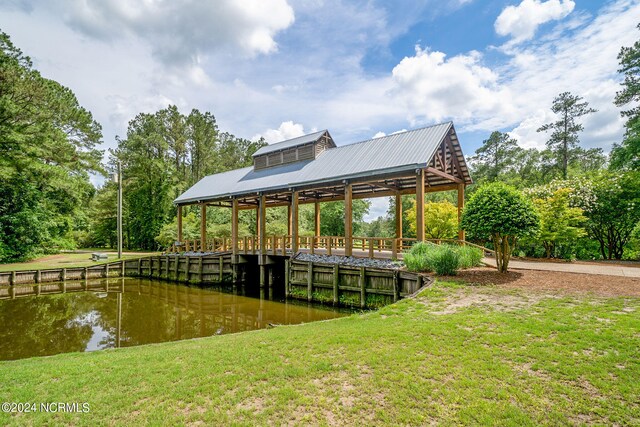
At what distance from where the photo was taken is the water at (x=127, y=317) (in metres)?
9.82

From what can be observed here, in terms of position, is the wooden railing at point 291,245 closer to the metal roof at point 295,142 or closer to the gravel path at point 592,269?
the gravel path at point 592,269

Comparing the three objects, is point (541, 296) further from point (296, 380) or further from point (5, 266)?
point (5, 266)

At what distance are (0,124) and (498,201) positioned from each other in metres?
32.0

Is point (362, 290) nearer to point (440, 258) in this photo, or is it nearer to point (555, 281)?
point (440, 258)

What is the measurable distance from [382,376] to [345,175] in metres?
11.2

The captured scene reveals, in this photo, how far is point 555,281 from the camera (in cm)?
1005

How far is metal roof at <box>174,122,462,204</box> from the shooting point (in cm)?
1395

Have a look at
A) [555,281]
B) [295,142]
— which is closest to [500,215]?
[555,281]

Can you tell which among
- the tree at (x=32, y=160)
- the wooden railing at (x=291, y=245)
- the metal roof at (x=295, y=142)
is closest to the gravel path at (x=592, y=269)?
the wooden railing at (x=291, y=245)

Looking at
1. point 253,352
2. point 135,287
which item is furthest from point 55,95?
point 253,352

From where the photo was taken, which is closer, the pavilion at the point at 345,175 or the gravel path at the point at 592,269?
the gravel path at the point at 592,269

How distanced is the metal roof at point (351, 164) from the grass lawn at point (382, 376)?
26.4ft

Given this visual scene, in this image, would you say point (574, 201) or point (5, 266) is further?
point (5, 266)

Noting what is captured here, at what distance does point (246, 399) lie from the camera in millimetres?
4395
